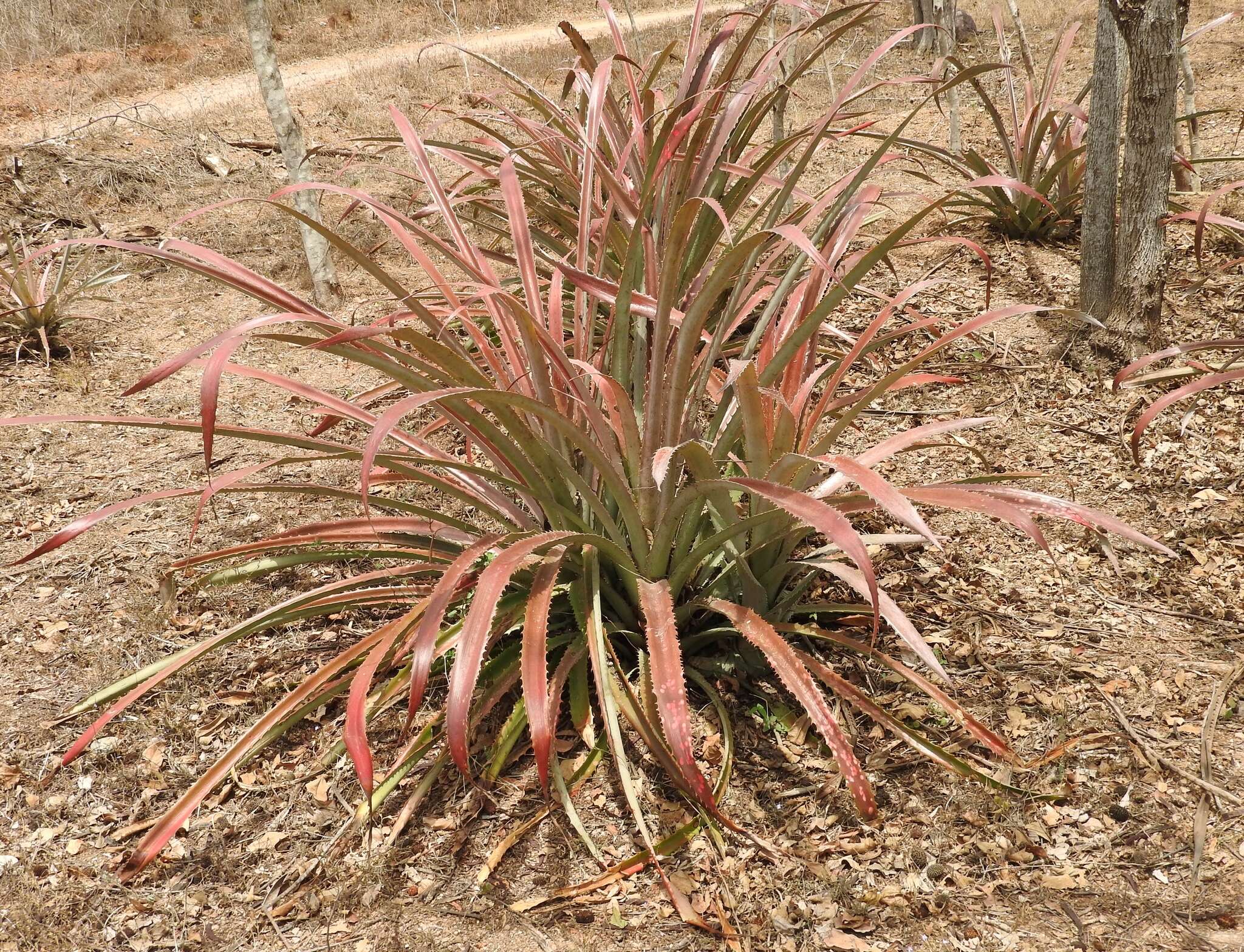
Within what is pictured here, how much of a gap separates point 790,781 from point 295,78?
420 inches

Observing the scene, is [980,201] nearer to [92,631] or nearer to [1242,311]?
[1242,311]

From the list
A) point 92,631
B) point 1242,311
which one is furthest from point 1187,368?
point 92,631

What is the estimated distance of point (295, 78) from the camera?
33.9ft

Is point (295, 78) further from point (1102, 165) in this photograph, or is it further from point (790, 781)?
point (790, 781)

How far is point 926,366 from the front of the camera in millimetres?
2992

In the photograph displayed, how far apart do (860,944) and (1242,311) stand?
2638 millimetres

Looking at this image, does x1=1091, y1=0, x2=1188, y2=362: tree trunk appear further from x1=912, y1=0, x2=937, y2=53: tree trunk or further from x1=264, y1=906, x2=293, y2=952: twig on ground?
x1=912, y1=0, x2=937, y2=53: tree trunk

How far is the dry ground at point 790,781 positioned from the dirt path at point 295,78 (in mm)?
4476

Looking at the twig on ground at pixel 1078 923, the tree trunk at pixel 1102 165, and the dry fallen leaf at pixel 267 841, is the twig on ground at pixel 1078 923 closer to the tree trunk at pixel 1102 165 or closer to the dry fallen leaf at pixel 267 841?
the dry fallen leaf at pixel 267 841

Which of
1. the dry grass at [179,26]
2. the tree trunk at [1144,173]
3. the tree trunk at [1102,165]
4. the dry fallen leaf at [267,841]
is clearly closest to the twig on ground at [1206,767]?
the tree trunk at [1144,173]

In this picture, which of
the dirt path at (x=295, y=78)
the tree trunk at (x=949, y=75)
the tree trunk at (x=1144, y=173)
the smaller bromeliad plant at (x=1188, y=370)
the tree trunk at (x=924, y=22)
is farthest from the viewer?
the tree trunk at (x=924, y=22)

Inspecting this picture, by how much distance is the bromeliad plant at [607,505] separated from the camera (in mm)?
1472

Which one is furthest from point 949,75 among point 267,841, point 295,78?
point 295,78

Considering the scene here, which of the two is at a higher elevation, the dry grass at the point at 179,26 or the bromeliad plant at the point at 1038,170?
the dry grass at the point at 179,26
